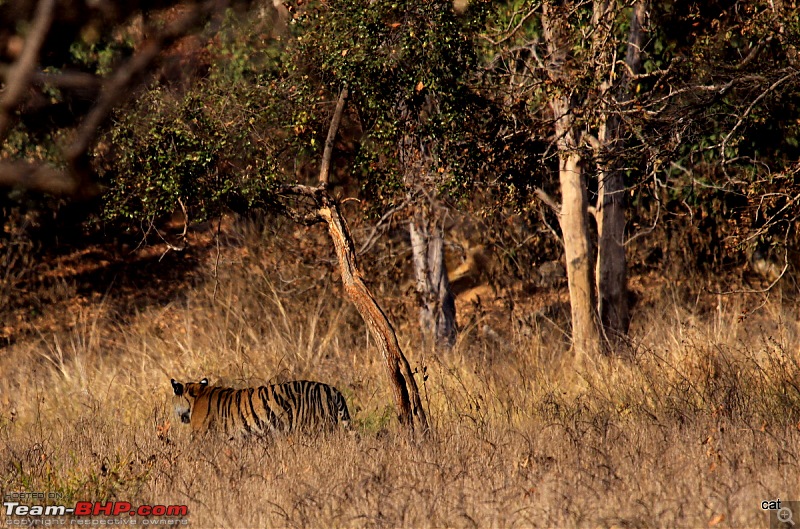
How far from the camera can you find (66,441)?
8.44 meters

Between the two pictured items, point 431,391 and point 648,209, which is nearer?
point 431,391

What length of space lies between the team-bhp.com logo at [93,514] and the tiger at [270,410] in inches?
69.7

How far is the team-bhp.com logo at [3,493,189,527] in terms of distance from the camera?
6.07m

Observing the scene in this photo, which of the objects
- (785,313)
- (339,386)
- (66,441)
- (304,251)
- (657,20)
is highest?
(657,20)

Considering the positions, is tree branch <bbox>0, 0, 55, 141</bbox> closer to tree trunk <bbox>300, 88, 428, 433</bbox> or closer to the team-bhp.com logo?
the team-bhp.com logo

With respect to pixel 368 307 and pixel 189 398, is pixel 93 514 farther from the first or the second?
pixel 368 307

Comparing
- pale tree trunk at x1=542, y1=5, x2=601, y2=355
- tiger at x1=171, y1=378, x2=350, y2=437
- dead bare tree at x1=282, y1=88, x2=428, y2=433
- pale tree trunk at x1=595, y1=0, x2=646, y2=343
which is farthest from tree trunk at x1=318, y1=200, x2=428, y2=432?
pale tree trunk at x1=595, y1=0, x2=646, y2=343

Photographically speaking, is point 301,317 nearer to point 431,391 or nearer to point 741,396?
point 431,391

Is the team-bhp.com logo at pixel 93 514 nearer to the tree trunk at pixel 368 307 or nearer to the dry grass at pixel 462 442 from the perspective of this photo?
the dry grass at pixel 462 442

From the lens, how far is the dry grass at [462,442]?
5965 millimetres

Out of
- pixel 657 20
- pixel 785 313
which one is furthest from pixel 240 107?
pixel 785 313

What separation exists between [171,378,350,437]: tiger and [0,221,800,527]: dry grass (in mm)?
262

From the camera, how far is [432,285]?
1501 centimetres

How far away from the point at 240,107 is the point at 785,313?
765 cm
